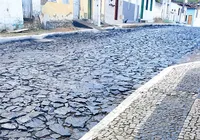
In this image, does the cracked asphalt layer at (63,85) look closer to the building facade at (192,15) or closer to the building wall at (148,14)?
the building wall at (148,14)

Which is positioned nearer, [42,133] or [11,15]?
[42,133]

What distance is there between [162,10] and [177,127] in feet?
115

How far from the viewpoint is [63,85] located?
530 centimetres

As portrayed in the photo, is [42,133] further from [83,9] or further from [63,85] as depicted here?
[83,9]

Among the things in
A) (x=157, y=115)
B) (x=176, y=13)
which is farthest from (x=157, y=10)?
(x=157, y=115)

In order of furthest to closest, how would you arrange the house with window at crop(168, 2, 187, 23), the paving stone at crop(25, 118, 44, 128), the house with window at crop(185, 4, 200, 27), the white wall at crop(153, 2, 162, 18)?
the house with window at crop(185, 4, 200, 27) < the house with window at crop(168, 2, 187, 23) < the white wall at crop(153, 2, 162, 18) < the paving stone at crop(25, 118, 44, 128)

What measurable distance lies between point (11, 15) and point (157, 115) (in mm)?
11680

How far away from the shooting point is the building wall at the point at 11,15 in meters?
12.7

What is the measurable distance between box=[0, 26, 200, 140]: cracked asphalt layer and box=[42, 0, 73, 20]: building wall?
23.2 ft

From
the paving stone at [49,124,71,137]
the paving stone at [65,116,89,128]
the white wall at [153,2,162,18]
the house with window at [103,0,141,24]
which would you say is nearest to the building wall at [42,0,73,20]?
the house with window at [103,0,141,24]

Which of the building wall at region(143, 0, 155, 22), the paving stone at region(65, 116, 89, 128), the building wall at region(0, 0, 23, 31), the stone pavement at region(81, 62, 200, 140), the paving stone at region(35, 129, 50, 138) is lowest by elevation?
the paving stone at region(35, 129, 50, 138)

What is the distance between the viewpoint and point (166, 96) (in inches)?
186

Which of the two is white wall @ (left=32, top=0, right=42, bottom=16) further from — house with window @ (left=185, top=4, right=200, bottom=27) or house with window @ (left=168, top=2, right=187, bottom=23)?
house with window @ (left=185, top=4, right=200, bottom=27)

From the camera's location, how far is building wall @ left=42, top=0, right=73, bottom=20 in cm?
1577
